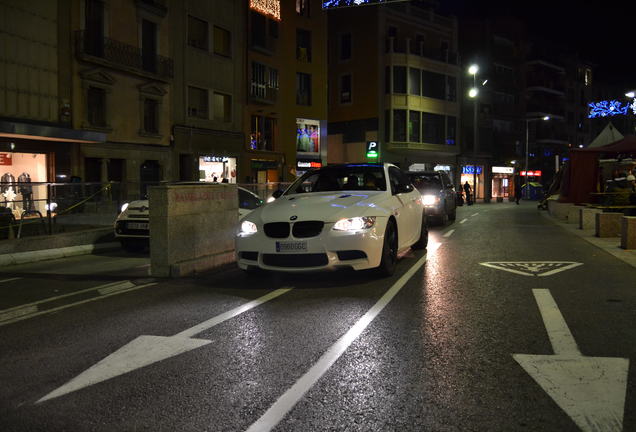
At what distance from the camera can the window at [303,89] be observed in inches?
1544

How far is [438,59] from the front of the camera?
156 feet

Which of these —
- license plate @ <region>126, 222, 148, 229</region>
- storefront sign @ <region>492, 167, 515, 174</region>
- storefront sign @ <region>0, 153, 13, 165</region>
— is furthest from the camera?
storefront sign @ <region>492, 167, 515, 174</region>

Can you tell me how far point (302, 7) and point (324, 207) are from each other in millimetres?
34334

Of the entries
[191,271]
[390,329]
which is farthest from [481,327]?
[191,271]

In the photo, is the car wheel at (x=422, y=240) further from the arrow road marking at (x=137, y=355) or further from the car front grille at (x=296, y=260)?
the arrow road marking at (x=137, y=355)

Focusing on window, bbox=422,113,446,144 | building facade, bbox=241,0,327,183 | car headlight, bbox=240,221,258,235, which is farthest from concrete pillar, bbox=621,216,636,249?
window, bbox=422,113,446,144

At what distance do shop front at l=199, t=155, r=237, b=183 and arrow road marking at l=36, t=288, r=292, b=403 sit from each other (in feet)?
86.5

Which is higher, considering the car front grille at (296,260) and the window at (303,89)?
the window at (303,89)

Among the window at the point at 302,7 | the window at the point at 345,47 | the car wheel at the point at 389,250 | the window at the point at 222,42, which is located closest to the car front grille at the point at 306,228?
the car wheel at the point at 389,250

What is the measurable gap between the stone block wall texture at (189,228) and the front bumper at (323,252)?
1.54 m

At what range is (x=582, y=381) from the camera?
12.6 feet

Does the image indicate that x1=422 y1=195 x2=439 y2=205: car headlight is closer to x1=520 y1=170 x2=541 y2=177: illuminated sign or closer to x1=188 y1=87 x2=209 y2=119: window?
x1=188 y1=87 x2=209 y2=119: window

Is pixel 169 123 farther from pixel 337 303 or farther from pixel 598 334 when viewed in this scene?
pixel 598 334

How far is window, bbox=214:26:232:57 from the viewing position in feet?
105
